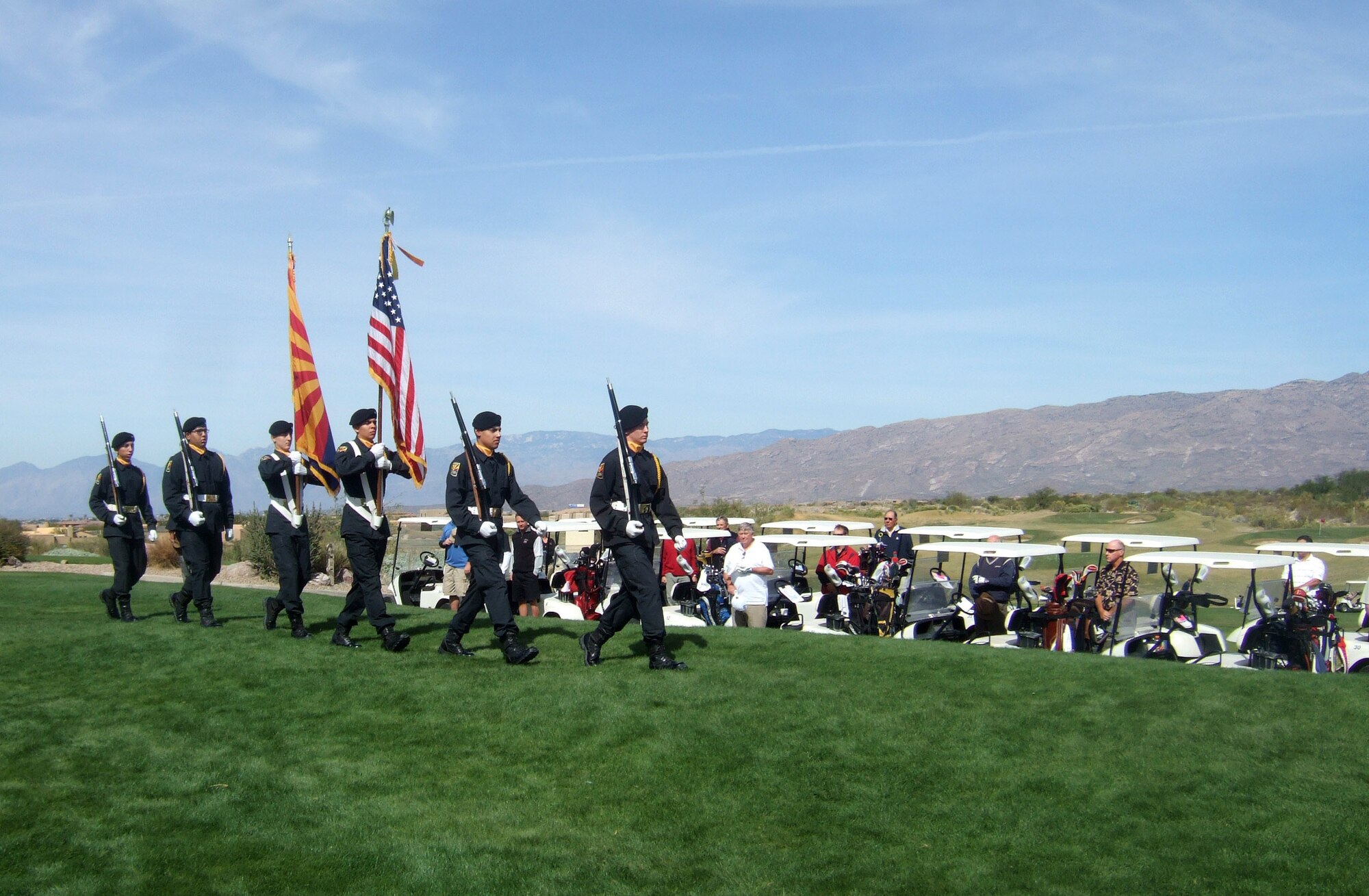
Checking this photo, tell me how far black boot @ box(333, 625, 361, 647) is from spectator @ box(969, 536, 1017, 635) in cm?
668

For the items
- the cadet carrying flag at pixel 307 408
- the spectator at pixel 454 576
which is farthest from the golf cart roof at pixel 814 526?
the cadet carrying flag at pixel 307 408

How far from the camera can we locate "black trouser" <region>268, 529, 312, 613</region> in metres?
10.5

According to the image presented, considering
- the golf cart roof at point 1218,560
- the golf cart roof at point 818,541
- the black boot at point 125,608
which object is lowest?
the black boot at point 125,608

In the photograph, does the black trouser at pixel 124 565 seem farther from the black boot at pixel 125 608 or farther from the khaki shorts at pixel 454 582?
the khaki shorts at pixel 454 582

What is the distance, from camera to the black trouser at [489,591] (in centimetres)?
907

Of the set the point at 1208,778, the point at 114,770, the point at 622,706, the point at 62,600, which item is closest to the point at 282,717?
the point at 114,770

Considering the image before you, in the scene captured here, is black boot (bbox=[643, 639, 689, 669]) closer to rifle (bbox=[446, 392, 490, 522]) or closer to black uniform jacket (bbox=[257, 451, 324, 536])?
rifle (bbox=[446, 392, 490, 522])

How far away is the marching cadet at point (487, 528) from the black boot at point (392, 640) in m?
0.31

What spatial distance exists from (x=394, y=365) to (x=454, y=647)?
3.00 metres

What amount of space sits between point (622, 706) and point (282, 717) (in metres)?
2.21

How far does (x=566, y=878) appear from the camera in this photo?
17.5ft

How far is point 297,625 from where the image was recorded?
10.5 metres

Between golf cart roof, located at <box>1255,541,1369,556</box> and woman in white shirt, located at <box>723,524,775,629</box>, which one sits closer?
golf cart roof, located at <box>1255,541,1369,556</box>

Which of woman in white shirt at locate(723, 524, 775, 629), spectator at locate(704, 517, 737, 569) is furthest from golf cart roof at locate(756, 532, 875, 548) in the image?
spectator at locate(704, 517, 737, 569)
